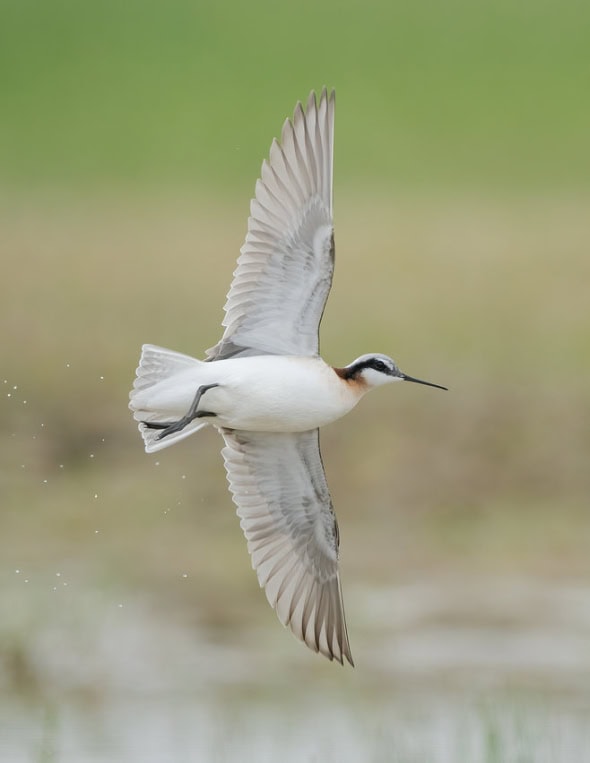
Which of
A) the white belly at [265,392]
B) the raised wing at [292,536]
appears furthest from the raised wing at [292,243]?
the raised wing at [292,536]

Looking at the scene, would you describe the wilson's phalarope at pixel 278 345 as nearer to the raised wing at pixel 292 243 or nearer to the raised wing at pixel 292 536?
the raised wing at pixel 292 243

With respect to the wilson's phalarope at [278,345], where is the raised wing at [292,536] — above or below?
below

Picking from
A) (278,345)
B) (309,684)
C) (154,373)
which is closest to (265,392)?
(278,345)

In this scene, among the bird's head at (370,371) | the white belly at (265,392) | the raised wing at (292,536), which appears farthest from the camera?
the raised wing at (292,536)

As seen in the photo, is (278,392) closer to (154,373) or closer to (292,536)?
(154,373)

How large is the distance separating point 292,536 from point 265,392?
606mm

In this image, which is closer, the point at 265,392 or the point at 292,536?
the point at 265,392

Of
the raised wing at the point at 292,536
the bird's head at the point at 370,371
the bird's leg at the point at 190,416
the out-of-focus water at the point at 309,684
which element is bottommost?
the out-of-focus water at the point at 309,684

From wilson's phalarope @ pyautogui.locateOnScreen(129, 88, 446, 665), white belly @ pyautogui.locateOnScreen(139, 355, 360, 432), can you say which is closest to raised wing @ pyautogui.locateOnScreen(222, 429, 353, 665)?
wilson's phalarope @ pyautogui.locateOnScreen(129, 88, 446, 665)

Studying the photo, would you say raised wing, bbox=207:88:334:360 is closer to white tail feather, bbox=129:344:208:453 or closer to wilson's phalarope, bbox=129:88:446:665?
wilson's phalarope, bbox=129:88:446:665

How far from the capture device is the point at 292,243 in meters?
4.95

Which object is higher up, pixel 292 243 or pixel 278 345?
pixel 292 243

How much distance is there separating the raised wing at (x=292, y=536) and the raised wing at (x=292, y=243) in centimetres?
38

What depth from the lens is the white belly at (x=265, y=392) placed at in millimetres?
4879
